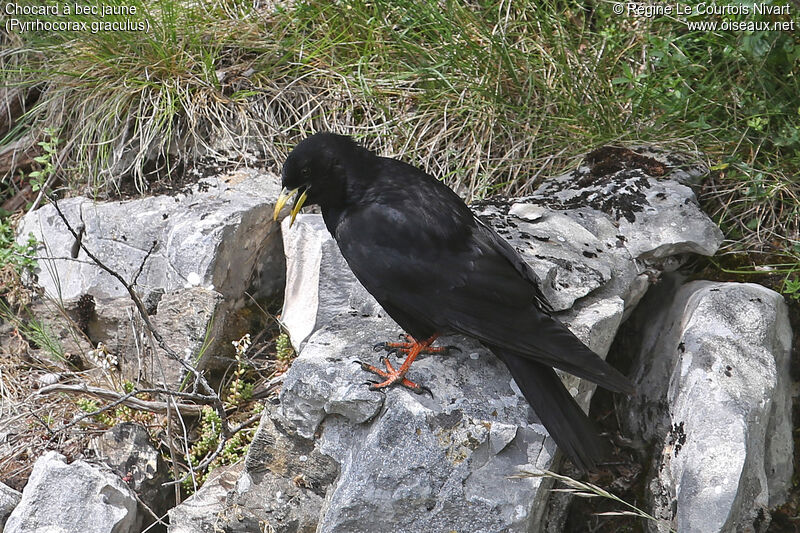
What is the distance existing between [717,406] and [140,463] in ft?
7.41

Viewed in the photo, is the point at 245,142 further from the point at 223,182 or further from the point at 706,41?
the point at 706,41

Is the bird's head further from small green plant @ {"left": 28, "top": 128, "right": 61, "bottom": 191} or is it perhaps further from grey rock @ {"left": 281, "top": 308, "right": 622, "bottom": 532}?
small green plant @ {"left": 28, "top": 128, "right": 61, "bottom": 191}

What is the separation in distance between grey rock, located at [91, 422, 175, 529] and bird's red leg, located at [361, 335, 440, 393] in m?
1.12

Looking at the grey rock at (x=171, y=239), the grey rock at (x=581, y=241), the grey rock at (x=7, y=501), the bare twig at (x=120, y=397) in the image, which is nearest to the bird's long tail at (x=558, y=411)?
the grey rock at (x=581, y=241)

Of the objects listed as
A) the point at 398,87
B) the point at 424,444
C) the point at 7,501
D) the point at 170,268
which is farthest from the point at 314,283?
the point at 7,501

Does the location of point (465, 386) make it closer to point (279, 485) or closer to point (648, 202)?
point (279, 485)

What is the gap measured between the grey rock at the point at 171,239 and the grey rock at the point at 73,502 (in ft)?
3.13

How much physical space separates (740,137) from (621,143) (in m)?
0.55

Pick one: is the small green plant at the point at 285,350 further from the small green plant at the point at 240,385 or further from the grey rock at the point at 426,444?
the grey rock at the point at 426,444

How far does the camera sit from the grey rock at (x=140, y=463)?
324cm

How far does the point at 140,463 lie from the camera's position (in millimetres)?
3279

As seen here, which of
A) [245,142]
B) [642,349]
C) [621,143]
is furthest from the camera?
[245,142]

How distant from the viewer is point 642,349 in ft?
11.0

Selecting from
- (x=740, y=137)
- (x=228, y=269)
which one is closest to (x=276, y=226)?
(x=228, y=269)
